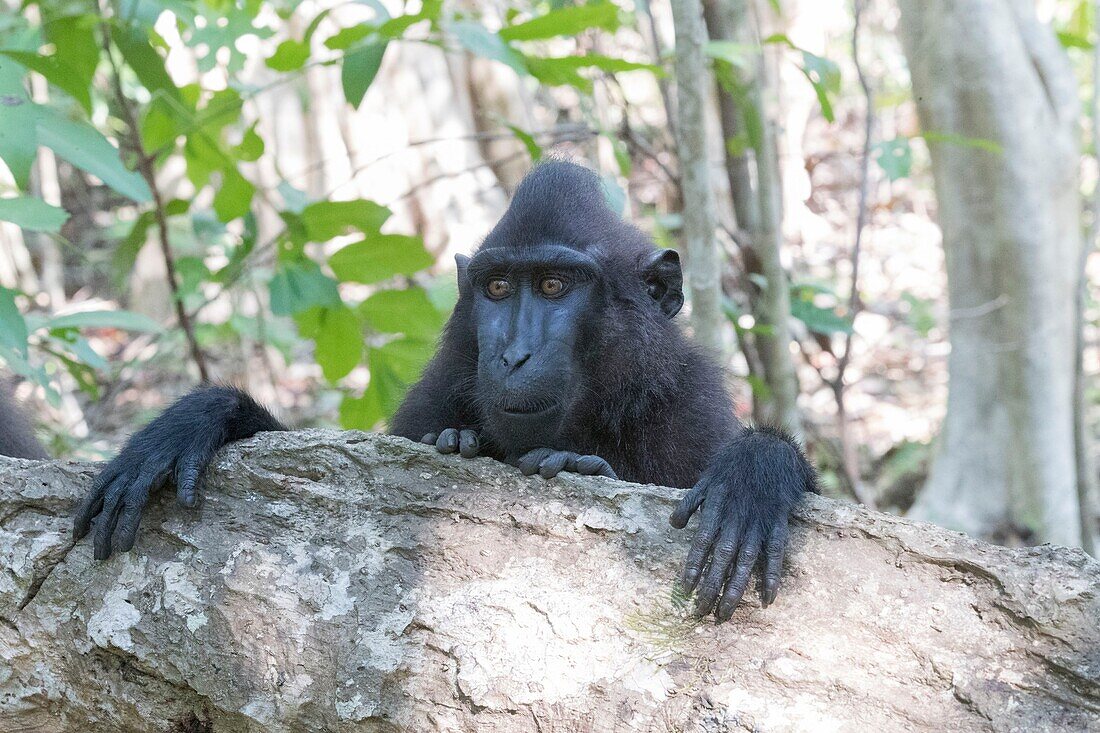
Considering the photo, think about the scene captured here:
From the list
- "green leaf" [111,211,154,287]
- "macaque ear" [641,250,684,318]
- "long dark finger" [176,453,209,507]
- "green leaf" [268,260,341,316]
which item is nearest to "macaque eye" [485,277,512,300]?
"macaque ear" [641,250,684,318]

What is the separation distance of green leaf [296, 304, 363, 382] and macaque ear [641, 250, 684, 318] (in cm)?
192

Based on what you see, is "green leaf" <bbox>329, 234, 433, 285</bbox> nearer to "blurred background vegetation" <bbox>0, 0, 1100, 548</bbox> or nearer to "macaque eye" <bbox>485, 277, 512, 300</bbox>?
"blurred background vegetation" <bbox>0, 0, 1100, 548</bbox>

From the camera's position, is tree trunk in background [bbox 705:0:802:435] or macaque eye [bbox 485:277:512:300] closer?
macaque eye [bbox 485:277:512:300]

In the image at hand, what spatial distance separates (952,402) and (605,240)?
4.03 m

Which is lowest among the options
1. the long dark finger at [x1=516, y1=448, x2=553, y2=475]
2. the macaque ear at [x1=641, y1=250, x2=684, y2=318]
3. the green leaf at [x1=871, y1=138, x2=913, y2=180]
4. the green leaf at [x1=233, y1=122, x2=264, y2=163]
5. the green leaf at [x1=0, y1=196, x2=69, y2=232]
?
the long dark finger at [x1=516, y1=448, x2=553, y2=475]

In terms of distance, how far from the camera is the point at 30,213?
145 inches

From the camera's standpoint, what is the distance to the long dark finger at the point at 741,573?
8.75ft

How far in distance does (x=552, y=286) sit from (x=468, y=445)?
93 cm

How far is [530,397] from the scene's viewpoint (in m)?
3.65

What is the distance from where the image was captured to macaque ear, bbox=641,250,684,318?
414cm

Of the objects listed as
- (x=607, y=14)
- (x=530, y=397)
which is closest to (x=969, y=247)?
(x=607, y=14)

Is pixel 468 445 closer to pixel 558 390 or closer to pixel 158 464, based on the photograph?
pixel 558 390

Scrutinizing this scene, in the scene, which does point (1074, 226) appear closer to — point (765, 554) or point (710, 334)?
point (710, 334)

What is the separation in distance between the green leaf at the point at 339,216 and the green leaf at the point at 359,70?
31.9 inches
